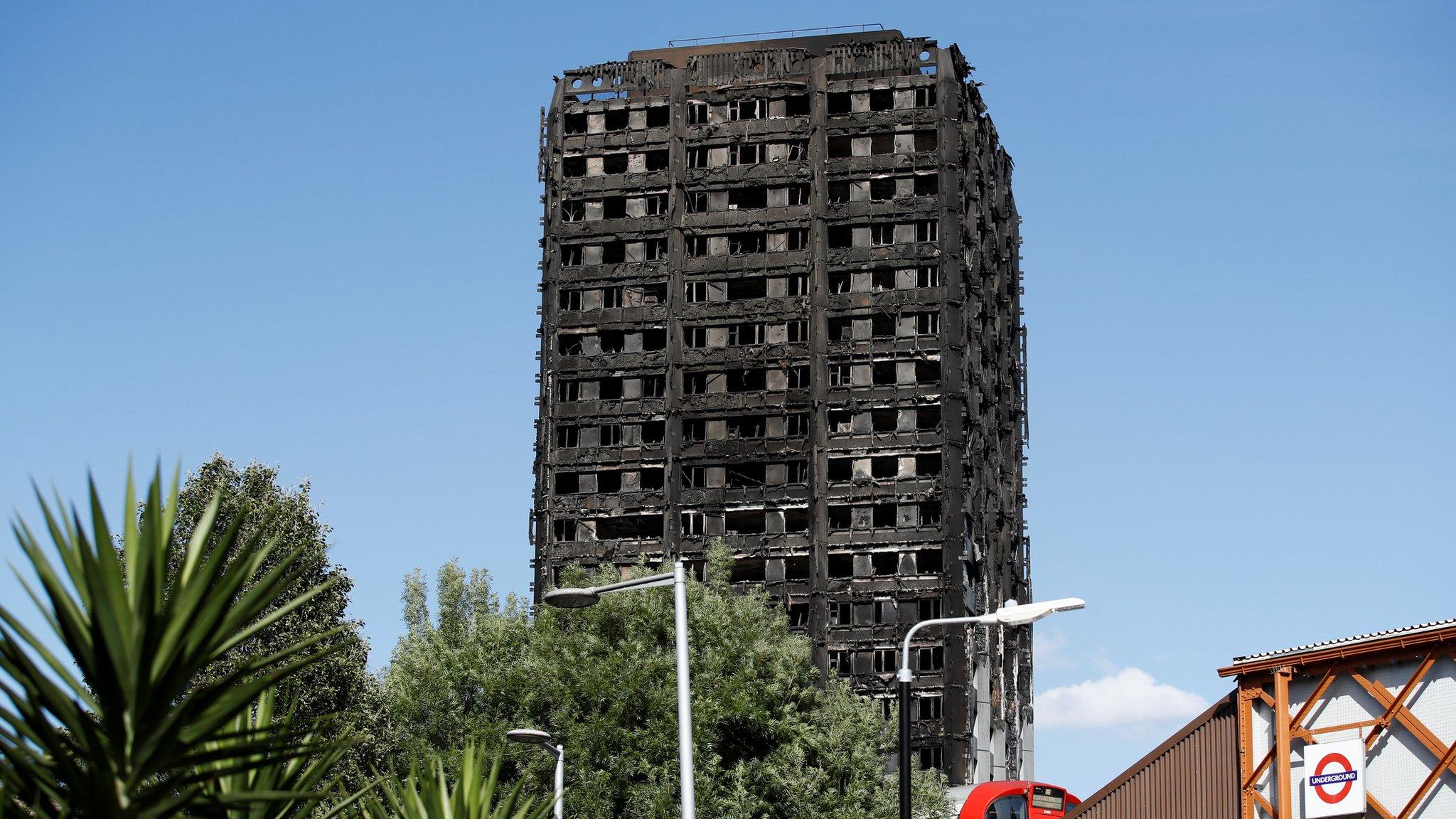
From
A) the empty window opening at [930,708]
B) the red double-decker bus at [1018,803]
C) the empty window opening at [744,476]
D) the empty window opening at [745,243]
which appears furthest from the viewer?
the empty window opening at [745,243]

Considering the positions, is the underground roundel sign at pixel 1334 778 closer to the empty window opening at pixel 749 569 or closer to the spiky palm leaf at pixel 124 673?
the spiky palm leaf at pixel 124 673

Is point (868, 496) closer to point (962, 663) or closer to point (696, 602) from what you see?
point (962, 663)

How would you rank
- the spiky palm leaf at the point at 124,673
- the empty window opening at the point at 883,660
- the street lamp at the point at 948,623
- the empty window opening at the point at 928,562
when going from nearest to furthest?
the spiky palm leaf at the point at 124,673 < the street lamp at the point at 948,623 < the empty window opening at the point at 883,660 < the empty window opening at the point at 928,562

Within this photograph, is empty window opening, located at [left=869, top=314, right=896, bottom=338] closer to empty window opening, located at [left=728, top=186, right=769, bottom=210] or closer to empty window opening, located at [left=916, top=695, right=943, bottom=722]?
empty window opening, located at [left=728, top=186, right=769, bottom=210]

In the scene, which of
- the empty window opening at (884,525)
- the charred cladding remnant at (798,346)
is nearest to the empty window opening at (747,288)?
the charred cladding remnant at (798,346)

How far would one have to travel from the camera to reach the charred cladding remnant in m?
106

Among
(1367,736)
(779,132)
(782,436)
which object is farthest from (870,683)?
(1367,736)

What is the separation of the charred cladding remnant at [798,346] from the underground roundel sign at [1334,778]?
2454 inches

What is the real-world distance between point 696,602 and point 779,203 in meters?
49.5

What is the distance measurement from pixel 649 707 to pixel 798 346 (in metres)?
49.4

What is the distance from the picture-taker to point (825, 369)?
109375 mm

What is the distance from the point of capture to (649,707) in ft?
207

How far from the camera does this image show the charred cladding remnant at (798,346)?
4156 inches

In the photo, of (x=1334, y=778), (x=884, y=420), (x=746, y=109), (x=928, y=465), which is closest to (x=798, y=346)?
(x=884, y=420)
